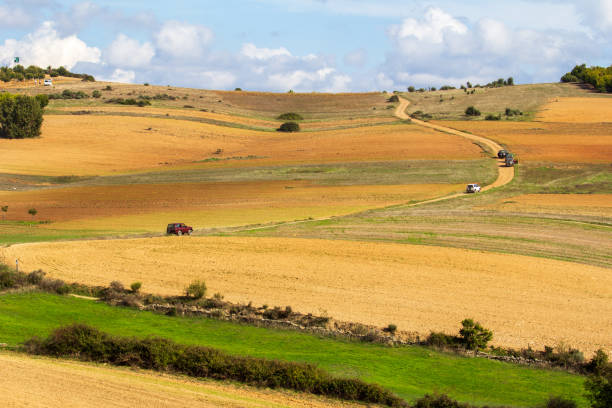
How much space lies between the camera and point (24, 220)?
201 feet

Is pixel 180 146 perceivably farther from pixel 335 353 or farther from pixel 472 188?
pixel 335 353

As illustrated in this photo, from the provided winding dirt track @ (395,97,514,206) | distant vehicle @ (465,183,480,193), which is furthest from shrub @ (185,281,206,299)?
distant vehicle @ (465,183,480,193)

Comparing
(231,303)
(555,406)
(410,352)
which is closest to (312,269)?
(231,303)

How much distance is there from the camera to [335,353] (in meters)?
27.6

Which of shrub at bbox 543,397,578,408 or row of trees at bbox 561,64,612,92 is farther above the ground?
row of trees at bbox 561,64,612,92

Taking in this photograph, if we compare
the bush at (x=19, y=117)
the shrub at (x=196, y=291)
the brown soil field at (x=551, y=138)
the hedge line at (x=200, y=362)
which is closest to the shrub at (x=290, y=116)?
the brown soil field at (x=551, y=138)

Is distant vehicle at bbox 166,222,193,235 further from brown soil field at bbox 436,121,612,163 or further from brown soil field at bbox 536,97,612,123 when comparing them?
brown soil field at bbox 536,97,612,123

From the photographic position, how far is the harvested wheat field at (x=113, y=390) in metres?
19.9

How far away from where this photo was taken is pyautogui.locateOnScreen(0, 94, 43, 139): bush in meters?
110

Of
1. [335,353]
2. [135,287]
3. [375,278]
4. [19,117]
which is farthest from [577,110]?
[335,353]

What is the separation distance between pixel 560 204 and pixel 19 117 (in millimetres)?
85376

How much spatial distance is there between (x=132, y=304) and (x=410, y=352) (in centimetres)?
1450

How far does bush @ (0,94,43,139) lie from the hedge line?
92580 mm

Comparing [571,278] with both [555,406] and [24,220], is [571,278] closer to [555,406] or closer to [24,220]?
[555,406]
